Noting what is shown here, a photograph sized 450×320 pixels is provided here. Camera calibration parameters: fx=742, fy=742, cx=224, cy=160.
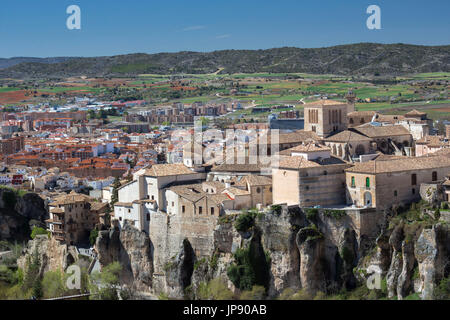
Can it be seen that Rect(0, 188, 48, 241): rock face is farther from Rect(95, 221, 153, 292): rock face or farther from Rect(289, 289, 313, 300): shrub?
Rect(289, 289, 313, 300): shrub

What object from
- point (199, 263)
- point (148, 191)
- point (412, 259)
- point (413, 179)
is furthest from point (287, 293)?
point (148, 191)

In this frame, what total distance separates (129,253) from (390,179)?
1410 centimetres

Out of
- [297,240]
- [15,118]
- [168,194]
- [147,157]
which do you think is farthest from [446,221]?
[15,118]

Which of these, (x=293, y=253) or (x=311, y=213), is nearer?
(x=311, y=213)

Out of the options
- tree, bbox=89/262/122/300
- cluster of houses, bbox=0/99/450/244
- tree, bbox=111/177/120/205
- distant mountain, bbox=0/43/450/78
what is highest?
distant mountain, bbox=0/43/450/78

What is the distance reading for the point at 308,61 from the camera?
540 ft

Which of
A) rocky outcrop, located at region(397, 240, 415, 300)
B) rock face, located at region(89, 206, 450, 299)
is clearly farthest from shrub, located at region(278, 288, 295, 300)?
rocky outcrop, located at region(397, 240, 415, 300)

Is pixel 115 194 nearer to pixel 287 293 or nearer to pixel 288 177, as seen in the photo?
pixel 288 177

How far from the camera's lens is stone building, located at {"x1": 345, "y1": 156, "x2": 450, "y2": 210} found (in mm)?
31328

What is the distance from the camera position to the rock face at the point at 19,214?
165ft

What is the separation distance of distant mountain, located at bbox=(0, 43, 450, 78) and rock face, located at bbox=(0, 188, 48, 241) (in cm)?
10073

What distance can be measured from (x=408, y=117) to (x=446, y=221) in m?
18.1

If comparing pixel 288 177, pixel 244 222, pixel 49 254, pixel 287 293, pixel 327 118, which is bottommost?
pixel 49 254

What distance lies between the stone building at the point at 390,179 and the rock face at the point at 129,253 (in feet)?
35.7
